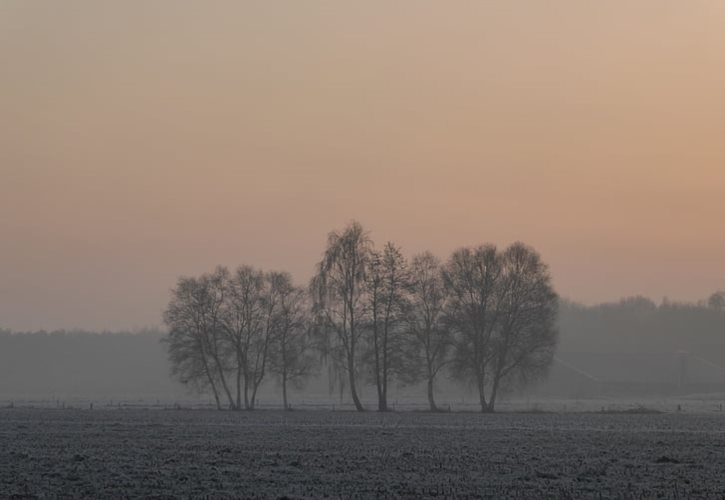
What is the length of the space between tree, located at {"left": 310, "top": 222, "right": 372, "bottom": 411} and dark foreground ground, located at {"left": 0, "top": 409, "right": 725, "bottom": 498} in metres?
29.4

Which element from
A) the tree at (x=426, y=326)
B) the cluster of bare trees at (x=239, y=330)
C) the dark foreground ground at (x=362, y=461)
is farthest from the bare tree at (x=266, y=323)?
the dark foreground ground at (x=362, y=461)

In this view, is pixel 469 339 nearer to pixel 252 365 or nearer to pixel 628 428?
pixel 252 365

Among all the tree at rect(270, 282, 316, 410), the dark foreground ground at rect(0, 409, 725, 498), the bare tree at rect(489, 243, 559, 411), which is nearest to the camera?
the dark foreground ground at rect(0, 409, 725, 498)

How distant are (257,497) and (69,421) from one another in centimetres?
3539

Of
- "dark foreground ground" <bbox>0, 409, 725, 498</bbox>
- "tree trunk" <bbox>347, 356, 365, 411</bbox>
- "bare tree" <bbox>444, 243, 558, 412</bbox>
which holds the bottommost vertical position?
"dark foreground ground" <bbox>0, 409, 725, 498</bbox>

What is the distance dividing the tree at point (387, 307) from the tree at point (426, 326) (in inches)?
34.9

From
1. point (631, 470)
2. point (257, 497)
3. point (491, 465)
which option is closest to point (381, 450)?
point (491, 465)

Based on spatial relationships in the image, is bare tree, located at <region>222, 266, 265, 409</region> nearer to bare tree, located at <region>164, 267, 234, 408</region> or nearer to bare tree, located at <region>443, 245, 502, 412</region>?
bare tree, located at <region>164, 267, 234, 408</region>

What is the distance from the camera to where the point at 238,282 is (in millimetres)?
91875


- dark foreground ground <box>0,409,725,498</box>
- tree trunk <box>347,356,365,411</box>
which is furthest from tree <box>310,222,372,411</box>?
dark foreground ground <box>0,409,725,498</box>

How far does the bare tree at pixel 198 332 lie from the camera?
88.0m

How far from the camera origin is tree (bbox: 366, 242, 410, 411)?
7900 centimetres

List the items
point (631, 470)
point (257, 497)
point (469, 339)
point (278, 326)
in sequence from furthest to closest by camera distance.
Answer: point (278, 326)
point (469, 339)
point (631, 470)
point (257, 497)

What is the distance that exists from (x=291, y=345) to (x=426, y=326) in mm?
13454
